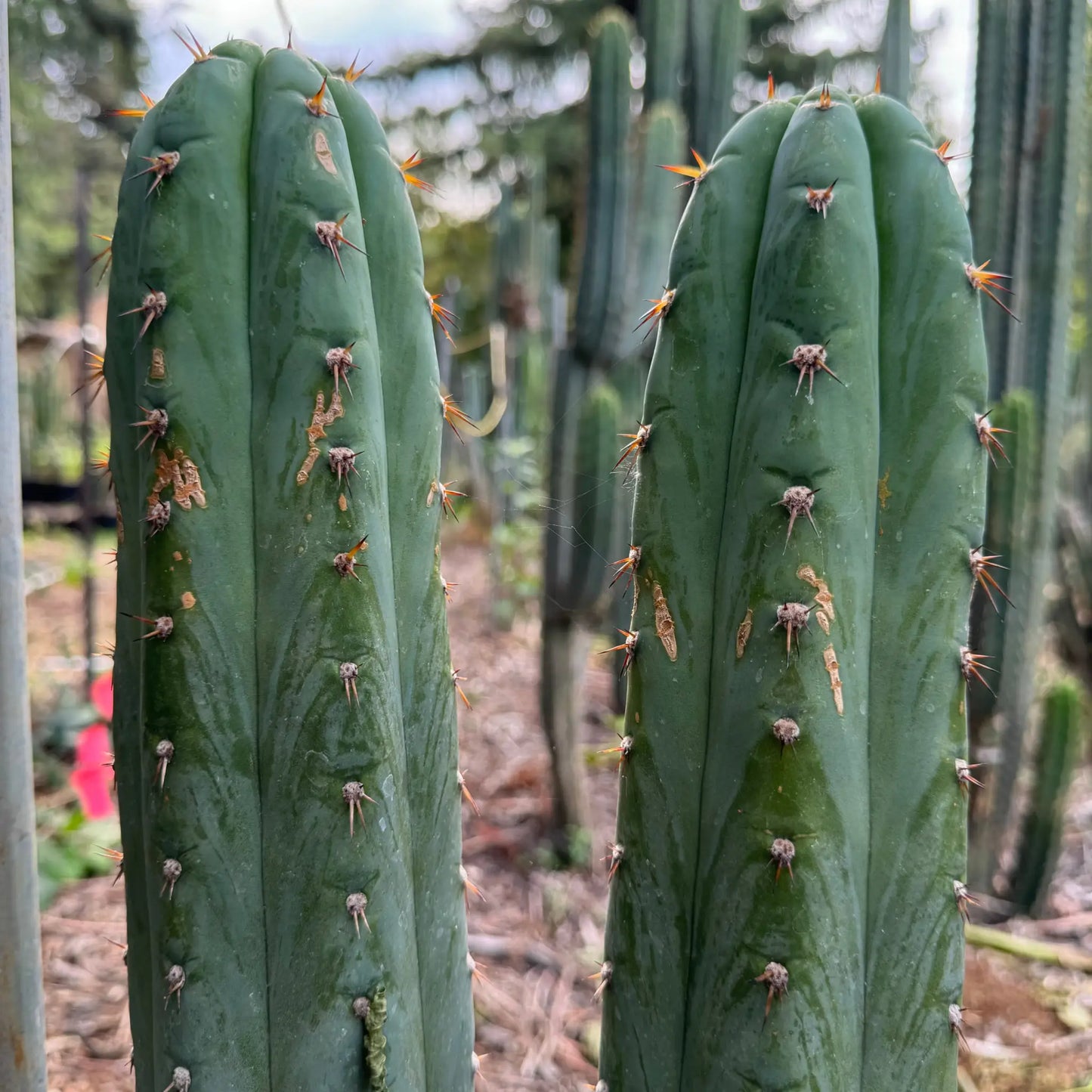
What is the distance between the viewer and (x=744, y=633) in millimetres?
996

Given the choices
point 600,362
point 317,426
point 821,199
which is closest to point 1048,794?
point 600,362

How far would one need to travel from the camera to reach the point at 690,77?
428 cm

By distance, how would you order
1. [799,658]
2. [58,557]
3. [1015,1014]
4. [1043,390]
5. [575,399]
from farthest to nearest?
[58,557] < [575,399] < [1043,390] < [1015,1014] < [799,658]

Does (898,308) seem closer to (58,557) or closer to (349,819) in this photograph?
(349,819)

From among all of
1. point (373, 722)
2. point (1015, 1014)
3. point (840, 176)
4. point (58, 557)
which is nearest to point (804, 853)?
point (373, 722)

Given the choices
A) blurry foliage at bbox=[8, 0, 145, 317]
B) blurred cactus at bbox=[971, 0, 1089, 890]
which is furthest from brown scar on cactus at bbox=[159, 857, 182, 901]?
blurry foliage at bbox=[8, 0, 145, 317]

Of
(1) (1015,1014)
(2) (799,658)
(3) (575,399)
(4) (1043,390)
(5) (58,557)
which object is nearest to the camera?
(2) (799,658)

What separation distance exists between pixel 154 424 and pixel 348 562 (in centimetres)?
25

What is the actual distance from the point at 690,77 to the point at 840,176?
12.3 feet

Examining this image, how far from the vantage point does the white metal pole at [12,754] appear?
98 cm

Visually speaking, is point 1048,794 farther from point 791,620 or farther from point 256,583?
point 256,583

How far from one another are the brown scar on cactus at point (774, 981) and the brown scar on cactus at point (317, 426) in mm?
739

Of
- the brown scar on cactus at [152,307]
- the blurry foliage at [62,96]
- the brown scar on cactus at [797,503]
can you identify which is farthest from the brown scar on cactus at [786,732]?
the blurry foliage at [62,96]

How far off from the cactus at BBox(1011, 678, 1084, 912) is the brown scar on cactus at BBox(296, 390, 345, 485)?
9.92 feet
